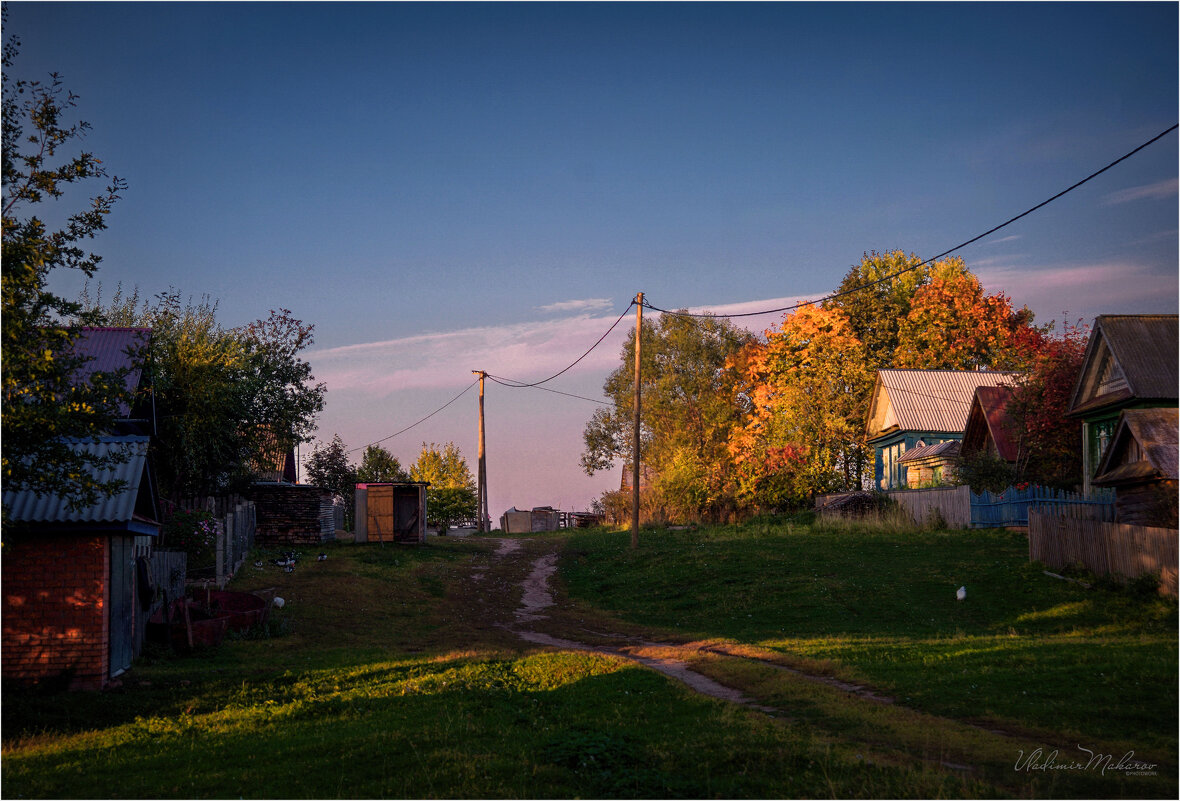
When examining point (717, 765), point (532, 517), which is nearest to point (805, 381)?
point (532, 517)

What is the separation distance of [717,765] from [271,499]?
33.5m

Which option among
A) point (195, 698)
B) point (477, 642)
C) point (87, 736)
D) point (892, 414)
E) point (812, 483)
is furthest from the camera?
point (812, 483)

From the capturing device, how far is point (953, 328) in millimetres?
55938

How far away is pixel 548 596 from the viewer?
28625 millimetres

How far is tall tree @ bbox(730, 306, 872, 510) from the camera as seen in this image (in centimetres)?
4838

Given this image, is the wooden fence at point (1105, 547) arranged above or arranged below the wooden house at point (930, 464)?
below

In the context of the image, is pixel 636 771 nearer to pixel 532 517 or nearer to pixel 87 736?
pixel 87 736

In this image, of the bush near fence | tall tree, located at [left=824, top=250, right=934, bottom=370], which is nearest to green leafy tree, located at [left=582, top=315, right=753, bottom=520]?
tall tree, located at [left=824, top=250, right=934, bottom=370]

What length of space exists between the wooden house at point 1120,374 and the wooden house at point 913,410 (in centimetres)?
1488

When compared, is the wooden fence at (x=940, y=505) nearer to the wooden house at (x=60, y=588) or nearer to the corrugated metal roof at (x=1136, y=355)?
the corrugated metal roof at (x=1136, y=355)

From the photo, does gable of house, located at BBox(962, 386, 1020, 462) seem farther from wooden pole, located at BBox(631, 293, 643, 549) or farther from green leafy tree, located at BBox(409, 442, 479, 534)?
green leafy tree, located at BBox(409, 442, 479, 534)

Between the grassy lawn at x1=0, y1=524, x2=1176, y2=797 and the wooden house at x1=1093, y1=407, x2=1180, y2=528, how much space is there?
293 cm

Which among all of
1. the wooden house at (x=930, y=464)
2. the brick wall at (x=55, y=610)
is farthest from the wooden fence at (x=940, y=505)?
the brick wall at (x=55, y=610)

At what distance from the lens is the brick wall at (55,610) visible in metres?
14.1
